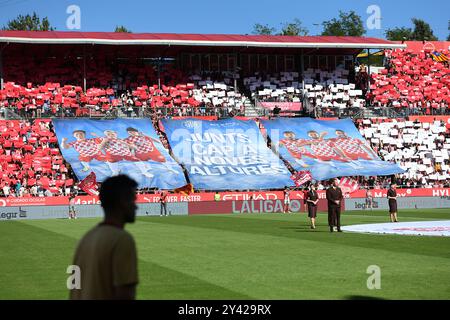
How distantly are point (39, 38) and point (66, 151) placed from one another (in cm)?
1183

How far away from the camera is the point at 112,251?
6859mm

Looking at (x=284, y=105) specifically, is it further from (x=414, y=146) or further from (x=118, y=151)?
(x=118, y=151)

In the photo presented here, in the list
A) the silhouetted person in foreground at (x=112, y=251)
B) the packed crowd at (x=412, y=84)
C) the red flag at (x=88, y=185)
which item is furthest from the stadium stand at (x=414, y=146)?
the silhouetted person in foreground at (x=112, y=251)

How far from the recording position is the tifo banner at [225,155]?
6106cm

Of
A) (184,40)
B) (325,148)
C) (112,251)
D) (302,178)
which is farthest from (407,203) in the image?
(112,251)

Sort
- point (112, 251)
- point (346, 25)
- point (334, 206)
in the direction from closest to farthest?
point (112, 251) < point (334, 206) < point (346, 25)

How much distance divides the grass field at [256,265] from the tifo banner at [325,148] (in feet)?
106

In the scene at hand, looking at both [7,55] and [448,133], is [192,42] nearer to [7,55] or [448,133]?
[7,55]

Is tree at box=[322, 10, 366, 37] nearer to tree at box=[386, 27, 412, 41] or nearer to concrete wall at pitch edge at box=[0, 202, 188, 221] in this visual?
tree at box=[386, 27, 412, 41]

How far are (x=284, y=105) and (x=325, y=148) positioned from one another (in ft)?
24.6

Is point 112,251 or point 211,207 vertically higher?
point 112,251
